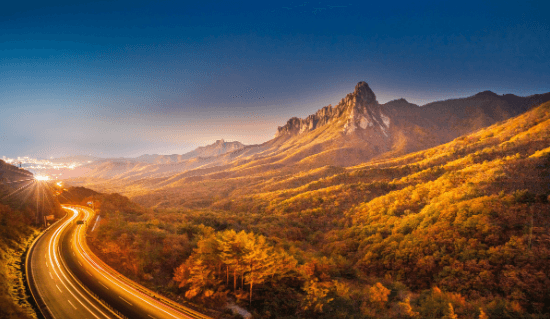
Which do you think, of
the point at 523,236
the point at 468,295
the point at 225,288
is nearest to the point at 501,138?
the point at 523,236

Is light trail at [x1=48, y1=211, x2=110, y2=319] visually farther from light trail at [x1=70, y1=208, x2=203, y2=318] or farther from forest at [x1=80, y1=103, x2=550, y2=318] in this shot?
forest at [x1=80, y1=103, x2=550, y2=318]

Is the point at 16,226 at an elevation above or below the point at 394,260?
above

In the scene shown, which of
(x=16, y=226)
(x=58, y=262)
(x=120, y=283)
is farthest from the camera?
(x=16, y=226)

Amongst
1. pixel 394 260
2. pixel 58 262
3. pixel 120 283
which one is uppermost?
pixel 58 262

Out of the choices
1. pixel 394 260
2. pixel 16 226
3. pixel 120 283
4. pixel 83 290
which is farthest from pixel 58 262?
pixel 394 260

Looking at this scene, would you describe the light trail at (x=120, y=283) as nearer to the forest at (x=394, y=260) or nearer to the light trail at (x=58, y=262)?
the forest at (x=394, y=260)

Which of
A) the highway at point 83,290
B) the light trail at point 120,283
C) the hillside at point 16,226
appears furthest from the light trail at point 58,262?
the hillside at point 16,226

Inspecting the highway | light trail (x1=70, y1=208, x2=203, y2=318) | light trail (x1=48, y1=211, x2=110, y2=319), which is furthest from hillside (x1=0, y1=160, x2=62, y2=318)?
light trail (x1=70, y1=208, x2=203, y2=318)

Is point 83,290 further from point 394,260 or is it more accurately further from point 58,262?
point 394,260
